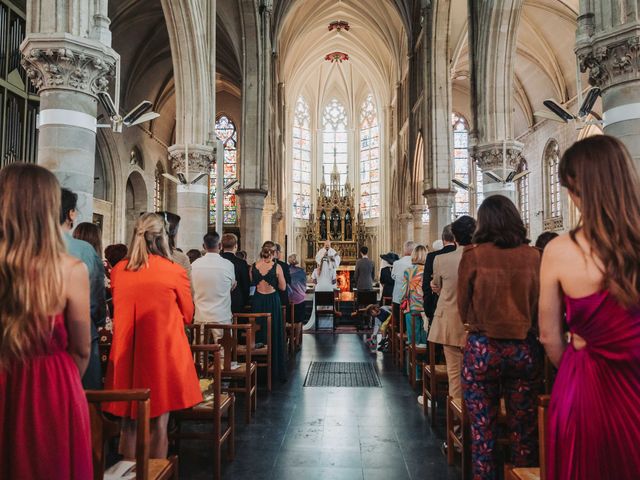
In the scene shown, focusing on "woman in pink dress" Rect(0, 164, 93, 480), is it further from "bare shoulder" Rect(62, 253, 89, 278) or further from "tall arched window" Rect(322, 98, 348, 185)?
"tall arched window" Rect(322, 98, 348, 185)

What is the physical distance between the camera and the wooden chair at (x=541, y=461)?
1935 mm

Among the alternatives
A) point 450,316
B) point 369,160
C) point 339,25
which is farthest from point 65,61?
point 369,160

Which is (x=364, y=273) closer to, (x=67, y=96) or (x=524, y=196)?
(x=67, y=96)

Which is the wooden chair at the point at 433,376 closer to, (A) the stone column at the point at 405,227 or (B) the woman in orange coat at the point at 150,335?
(B) the woman in orange coat at the point at 150,335

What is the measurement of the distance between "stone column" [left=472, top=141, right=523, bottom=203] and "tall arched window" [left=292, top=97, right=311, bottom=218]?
20.4 m

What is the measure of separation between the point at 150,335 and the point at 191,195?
7544 millimetres

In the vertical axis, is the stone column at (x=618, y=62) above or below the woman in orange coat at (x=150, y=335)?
above

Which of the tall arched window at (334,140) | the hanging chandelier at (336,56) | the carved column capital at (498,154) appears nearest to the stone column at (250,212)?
the carved column capital at (498,154)

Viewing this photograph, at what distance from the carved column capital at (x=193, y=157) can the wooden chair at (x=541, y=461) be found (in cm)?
879

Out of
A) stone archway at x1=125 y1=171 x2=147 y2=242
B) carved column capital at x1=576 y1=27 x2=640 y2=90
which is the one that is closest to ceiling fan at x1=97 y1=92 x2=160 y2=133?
carved column capital at x1=576 y1=27 x2=640 y2=90

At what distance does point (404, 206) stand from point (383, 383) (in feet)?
58.5

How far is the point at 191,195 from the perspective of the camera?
33.0 feet

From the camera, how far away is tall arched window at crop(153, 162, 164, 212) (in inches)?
960

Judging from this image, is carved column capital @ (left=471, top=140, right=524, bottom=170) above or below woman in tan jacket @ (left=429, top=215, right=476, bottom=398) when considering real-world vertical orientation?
above
